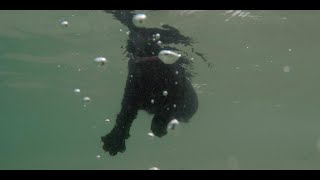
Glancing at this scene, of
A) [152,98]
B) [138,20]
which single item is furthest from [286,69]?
[152,98]

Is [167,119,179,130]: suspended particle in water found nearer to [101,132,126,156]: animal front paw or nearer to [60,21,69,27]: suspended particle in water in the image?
[101,132,126,156]: animal front paw

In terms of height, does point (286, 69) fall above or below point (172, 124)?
below

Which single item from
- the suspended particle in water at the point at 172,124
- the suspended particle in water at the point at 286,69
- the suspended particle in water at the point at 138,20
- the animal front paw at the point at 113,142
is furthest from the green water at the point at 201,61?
the animal front paw at the point at 113,142

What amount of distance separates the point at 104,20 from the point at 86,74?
12.4 metres

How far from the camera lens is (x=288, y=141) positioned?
78.8 m

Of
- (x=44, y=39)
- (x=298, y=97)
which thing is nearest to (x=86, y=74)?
(x=44, y=39)

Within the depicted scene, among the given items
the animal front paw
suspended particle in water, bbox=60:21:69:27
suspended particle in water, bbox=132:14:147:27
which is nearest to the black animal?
the animal front paw

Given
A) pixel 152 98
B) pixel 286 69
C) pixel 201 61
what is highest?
pixel 152 98

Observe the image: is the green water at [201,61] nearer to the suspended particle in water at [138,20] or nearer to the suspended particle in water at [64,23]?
the suspended particle in water at [64,23]

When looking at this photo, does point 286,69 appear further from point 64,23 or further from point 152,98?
point 152,98

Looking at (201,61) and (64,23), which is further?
(201,61)

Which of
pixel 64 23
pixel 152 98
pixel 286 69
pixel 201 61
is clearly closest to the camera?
pixel 152 98

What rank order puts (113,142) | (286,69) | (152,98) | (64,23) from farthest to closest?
(286,69), (64,23), (152,98), (113,142)

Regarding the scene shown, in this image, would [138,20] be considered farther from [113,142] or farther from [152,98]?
[113,142]
